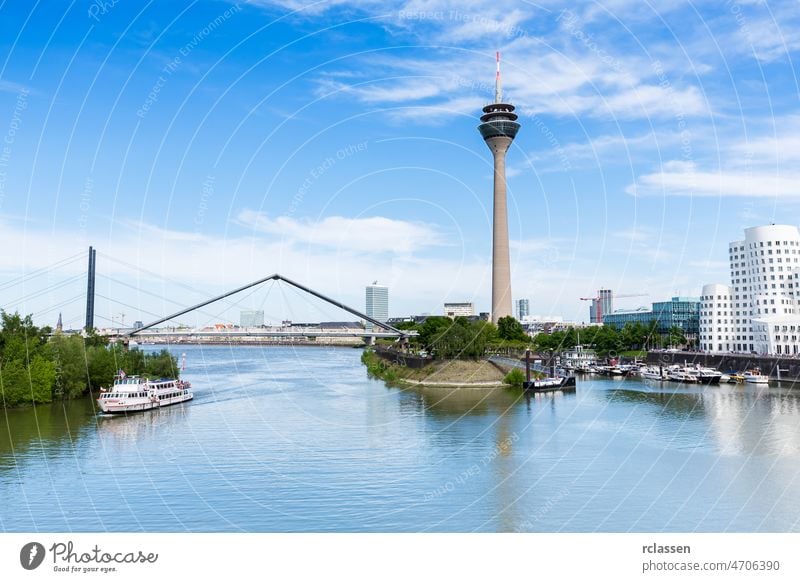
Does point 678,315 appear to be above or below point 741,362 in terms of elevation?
above

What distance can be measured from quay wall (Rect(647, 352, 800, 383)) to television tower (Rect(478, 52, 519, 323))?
9780 millimetres

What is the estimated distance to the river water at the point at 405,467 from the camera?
901 centimetres

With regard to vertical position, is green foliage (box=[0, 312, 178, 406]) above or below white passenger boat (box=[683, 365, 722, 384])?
above

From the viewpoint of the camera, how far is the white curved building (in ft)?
109

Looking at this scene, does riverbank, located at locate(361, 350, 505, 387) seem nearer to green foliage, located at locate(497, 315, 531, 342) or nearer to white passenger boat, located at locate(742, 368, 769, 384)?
white passenger boat, located at locate(742, 368, 769, 384)

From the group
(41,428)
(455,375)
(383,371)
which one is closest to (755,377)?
(455,375)

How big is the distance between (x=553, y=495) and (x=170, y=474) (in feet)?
20.5

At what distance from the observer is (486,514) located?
30.5 feet

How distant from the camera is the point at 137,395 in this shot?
2039 centimetres

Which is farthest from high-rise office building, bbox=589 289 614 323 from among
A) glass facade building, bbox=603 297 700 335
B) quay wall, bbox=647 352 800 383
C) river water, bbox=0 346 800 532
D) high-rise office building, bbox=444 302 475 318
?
river water, bbox=0 346 800 532

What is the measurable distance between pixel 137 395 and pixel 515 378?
13.8m

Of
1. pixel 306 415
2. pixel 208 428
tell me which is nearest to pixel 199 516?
pixel 208 428

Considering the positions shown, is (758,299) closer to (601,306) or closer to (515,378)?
(515,378)

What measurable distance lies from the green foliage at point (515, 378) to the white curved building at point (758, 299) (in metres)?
14.2
